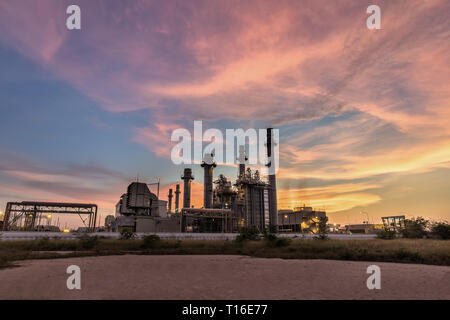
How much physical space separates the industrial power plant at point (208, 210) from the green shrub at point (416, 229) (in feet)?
85.6

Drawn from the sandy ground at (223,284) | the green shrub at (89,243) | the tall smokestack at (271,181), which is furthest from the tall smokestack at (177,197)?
the sandy ground at (223,284)

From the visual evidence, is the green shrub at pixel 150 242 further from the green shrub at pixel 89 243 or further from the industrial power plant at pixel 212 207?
the industrial power plant at pixel 212 207

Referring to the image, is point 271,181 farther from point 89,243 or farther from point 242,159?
point 89,243

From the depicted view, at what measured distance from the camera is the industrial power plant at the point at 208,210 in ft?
224

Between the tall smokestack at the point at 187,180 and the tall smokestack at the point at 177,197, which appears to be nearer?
the tall smokestack at the point at 187,180

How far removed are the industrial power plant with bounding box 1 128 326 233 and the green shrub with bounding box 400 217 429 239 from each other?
26077mm

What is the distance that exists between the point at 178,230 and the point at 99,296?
62.7 m

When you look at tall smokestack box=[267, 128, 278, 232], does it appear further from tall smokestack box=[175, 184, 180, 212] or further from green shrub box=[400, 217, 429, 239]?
tall smokestack box=[175, 184, 180, 212]

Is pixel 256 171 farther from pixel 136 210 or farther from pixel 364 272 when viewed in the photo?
pixel 364 272

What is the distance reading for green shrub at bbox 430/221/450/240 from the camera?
130 ft

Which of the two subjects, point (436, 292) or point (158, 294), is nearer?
point (158, 294)
